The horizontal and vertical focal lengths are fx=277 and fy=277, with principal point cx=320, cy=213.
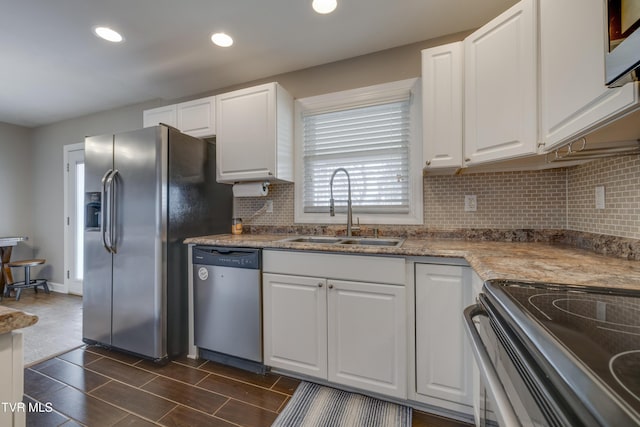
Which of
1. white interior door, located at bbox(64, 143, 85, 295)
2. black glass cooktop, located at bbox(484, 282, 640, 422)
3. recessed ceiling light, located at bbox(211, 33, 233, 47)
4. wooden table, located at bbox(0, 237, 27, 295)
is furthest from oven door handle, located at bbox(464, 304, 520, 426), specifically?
wooden table, located at bbox(0, 237, 27, 295)

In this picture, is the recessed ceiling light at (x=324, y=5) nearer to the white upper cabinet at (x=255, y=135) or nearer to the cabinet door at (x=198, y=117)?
the white upper cabinet at (x=255, y=135)

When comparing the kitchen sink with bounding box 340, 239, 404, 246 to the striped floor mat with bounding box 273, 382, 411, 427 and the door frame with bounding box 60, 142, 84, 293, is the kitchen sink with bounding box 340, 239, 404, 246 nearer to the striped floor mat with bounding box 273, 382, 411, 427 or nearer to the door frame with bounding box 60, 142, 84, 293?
the striped floor mat with bounding box 273, 382, 411, 427

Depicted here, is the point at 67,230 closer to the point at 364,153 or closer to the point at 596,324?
Answer: the point at 364,153

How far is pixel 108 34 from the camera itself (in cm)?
203

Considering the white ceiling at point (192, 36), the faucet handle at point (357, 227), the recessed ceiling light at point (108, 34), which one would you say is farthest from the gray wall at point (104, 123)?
the faucet handle at point (357, 227)

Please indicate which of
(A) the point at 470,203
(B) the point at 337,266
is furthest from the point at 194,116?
(A) the point at 470,203

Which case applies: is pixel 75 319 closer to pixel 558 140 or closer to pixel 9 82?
pixel 9 82

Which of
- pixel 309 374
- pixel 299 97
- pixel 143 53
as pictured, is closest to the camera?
pixel 309 374

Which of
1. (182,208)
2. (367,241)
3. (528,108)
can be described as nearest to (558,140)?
(528,108)

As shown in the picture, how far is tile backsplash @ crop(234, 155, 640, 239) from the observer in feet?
4.18

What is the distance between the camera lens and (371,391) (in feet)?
5.28

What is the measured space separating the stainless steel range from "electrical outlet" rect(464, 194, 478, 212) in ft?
4.22

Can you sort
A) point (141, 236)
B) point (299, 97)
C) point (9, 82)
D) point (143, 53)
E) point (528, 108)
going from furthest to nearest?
point (9, 82) → point (299, 97) → point (143, 53) → point (141, 236) → point (528, 108)

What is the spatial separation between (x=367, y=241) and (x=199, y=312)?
1364mm
